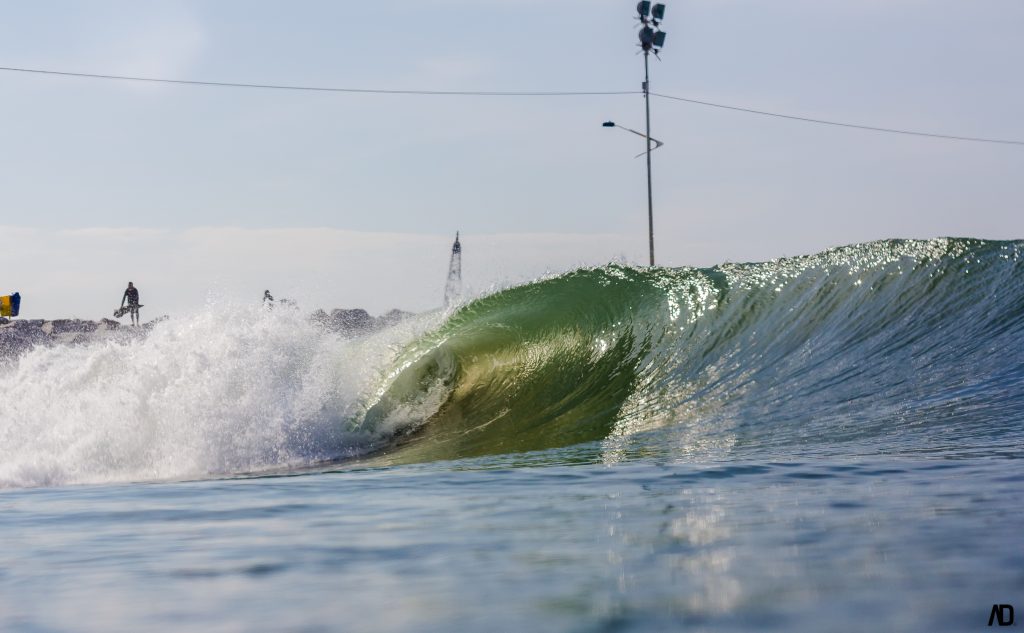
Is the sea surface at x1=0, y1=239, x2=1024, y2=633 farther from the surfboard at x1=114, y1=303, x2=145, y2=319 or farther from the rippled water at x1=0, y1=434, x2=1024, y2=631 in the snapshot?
the surfboard at x1=114, y1=303, x2=145, y2=319

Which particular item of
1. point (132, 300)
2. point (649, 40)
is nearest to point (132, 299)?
point (132, 300)

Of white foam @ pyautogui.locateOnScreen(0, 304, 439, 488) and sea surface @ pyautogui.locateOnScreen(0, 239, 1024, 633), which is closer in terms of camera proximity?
sea surface @ pyautogui.locateOnScreen(0, 239, 1024, 633)

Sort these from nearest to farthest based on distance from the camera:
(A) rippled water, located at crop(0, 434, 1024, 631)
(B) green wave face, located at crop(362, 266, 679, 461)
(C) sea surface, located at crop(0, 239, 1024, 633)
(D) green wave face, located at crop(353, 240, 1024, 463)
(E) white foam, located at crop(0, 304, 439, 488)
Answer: (A) rippled water, located at crop(0, 434, 1024, 631), (C) sea surface, located at crop(0, 239, 1024, 633), (D) green wave face, located at crop(353, 240, 1024, 463), (B) green wave face, located at crop(362, 266, 679, 461), (E) white foam, located at crop(0, 304, 439, 488)

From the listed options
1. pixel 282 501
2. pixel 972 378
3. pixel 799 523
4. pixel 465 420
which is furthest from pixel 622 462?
pixel 465 420

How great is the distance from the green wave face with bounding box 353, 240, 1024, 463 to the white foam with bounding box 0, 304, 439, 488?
0.51m

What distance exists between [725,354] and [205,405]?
508cm

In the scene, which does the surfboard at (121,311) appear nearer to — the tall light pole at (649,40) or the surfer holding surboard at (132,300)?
the surfer holding surboard at (132,300)

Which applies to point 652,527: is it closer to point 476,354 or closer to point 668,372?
point 668,372

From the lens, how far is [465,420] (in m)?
10.0

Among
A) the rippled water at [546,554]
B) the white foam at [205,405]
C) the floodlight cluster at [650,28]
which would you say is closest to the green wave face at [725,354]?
the white foam at [205,405]

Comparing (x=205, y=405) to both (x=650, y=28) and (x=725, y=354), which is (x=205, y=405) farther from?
(x=650, y=28)

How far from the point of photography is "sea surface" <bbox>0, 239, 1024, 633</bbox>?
248cm

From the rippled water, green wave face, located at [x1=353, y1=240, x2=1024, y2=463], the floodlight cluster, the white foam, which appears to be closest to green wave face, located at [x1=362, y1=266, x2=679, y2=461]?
green wave face, located at [x1=353, y1=240, x2=1024, y2=463]

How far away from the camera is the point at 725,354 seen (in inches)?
398
